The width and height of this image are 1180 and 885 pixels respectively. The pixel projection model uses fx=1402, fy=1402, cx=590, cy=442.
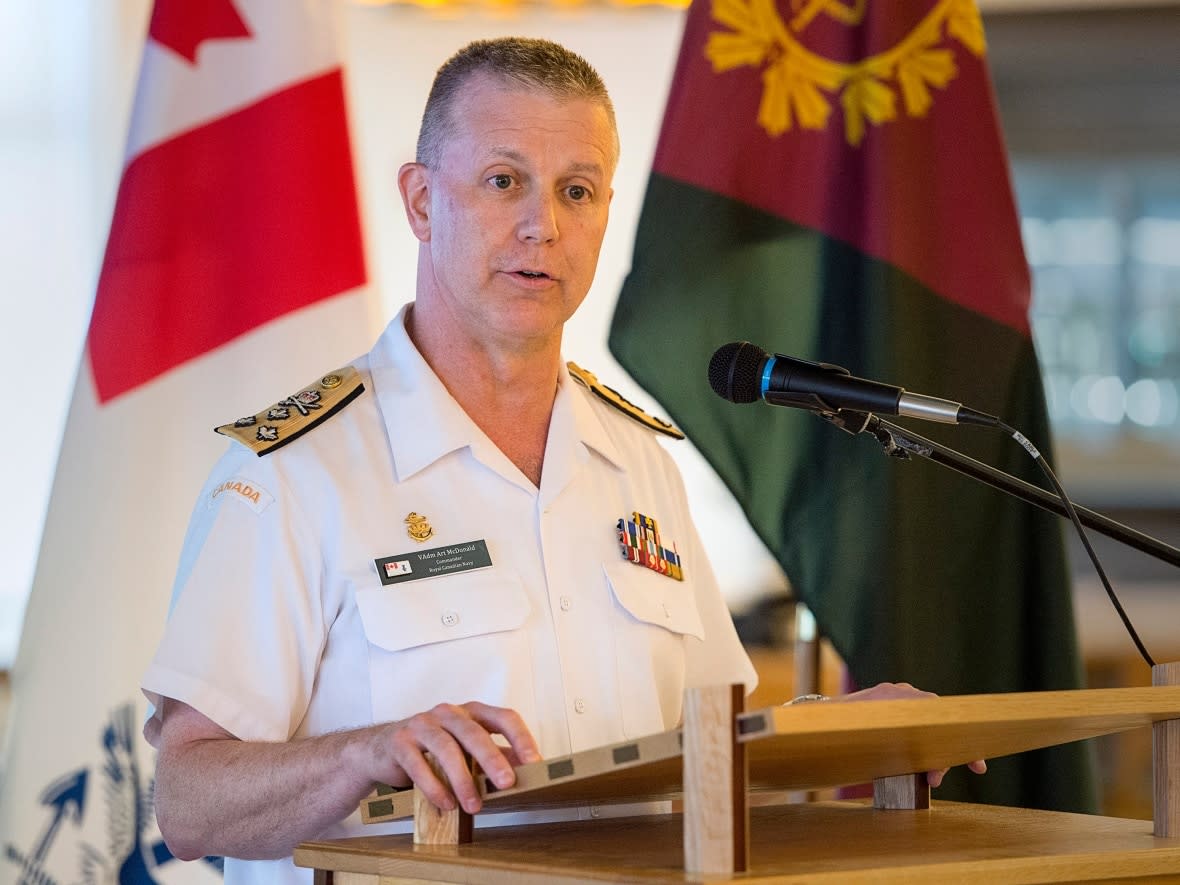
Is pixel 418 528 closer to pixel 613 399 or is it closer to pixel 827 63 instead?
pixel 613 399

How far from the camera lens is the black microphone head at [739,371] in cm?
134

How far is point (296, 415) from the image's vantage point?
156 cm

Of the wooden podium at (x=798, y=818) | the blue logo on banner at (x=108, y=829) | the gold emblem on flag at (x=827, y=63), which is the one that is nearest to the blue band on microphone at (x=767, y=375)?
the wooden podium at (x=798, y=818)

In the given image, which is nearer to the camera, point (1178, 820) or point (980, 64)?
point (1178, 820)

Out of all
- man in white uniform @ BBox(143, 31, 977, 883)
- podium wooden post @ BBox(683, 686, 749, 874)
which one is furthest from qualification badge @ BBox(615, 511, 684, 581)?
podium wooden post @ BBox(683, 686, 749, 874)

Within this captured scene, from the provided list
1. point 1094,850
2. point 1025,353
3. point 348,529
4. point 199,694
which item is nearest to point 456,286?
point 348,529

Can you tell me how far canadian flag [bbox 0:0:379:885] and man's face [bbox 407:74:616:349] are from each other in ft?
2.59

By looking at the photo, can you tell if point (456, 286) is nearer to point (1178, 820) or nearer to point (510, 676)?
point (510, 676)

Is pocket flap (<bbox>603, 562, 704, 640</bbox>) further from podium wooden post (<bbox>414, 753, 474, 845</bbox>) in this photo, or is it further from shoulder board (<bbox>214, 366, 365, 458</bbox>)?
podium wooden post (<bbox>414, 753, 474, 845</bbox>)

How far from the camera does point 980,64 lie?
2.38 metres

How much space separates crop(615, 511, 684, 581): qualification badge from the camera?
1.66 metres

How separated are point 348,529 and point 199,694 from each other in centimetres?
23

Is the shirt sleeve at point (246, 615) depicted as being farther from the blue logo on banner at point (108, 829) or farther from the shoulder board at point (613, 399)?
the blue logo on banner at point (108, 829)

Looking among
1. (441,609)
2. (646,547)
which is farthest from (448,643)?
(646,547)
